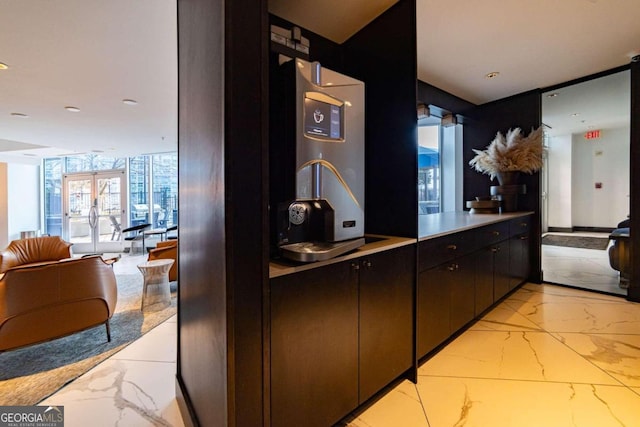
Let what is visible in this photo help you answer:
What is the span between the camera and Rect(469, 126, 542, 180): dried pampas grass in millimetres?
3414

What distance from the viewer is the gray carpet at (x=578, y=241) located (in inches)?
231

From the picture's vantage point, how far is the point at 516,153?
3.45 meters

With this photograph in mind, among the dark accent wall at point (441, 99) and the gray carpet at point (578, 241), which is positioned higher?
the dark accent wall at point (441, 99)

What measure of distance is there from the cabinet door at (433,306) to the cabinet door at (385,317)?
0.12 m

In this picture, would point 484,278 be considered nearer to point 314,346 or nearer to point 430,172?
point 314,346

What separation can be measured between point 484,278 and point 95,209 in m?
9.48

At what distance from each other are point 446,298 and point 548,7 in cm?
212

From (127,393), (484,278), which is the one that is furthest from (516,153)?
(127,393)

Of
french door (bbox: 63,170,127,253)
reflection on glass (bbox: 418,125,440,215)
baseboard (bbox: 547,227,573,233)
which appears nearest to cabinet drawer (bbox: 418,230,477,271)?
reflection on glass (bbox: 418,125,440,215)

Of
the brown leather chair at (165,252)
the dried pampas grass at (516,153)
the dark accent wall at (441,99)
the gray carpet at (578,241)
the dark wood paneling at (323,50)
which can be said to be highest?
the dark accent wall at (441,99)

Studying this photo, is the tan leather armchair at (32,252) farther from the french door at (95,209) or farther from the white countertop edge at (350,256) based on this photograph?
the french door at (95,209)

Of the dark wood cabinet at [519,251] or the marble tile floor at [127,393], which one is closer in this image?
the marble tile floor at [127,393]

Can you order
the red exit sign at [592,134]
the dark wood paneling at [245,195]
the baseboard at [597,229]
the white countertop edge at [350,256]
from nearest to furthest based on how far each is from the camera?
1. the dark wood paneling at [245,195]
2. the white countertop edge at [350,256]
3. the red exit sign at [592,134]
4. the baseboard at [597,229]

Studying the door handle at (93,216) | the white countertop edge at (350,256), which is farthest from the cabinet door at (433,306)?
the door handle at (93,216)
